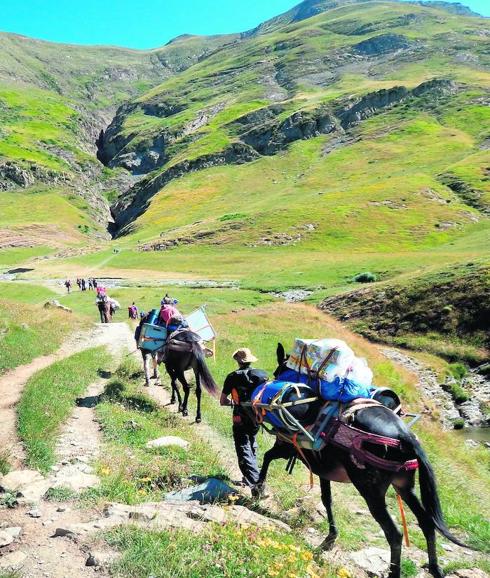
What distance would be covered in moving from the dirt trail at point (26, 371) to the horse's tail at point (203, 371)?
4.97 m

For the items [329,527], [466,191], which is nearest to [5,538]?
[329,527]

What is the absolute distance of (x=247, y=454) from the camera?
9.72 metres

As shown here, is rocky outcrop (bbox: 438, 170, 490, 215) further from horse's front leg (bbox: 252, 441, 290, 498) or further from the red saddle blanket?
the red saddle blanket

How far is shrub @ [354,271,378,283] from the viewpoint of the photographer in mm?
53931

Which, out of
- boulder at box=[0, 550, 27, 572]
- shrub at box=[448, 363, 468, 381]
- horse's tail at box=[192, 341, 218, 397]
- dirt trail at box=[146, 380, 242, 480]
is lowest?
shrub at box=[448, 363, 468, 381]

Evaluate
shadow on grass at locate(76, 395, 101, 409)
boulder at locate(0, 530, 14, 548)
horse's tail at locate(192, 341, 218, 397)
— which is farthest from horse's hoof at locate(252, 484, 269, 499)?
shadow on grass at locate(76, 395, 101, 409)

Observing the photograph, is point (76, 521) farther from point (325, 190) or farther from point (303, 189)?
point (303, 189)

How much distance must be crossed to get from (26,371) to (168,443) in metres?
9.92

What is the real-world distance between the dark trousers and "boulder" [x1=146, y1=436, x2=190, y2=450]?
1749 millimetres

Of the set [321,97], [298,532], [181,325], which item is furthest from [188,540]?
[321,97]

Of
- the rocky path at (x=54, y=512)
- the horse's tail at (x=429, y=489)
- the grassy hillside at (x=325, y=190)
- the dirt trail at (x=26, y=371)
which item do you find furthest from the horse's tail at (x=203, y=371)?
the grassy hillside at (x=325, y=190)

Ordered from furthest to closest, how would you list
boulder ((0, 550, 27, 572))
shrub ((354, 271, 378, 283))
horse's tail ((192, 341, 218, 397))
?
shrub ((354, 271, 378, 283)) < horse's tail ((192, 341, 218, 397)) < boulder ((0, 550, 27, 572))

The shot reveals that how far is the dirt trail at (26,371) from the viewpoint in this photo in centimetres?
1082

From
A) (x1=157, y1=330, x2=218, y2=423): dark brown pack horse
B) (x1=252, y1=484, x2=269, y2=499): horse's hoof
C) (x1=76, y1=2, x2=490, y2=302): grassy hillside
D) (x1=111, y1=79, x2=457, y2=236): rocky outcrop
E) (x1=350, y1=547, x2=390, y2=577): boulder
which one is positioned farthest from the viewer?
(x1=111, y1=79, x2=457, y2=236): rocky outcrop
